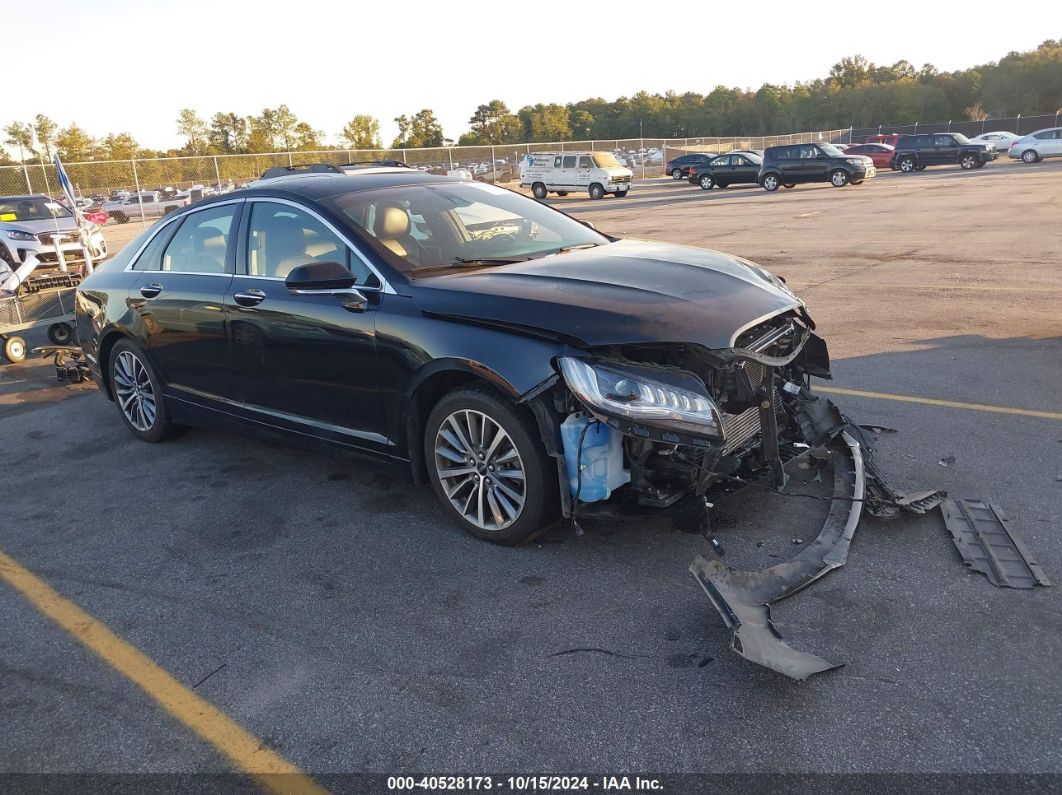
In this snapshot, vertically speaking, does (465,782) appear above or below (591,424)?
below

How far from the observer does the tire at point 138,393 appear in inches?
235

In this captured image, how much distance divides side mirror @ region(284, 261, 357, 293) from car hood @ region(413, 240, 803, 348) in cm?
38

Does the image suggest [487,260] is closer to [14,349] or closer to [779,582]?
[779,582]

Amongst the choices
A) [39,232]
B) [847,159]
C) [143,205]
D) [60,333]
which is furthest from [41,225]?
[847,159]

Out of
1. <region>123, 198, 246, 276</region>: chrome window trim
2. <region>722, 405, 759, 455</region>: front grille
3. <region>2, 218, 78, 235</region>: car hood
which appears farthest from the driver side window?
<region>2, 218, 78, 235</region>: car hood

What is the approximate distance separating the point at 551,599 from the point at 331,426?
1.80 m

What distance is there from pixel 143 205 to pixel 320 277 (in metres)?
31.1

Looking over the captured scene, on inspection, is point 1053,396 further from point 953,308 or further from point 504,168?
point 504,168

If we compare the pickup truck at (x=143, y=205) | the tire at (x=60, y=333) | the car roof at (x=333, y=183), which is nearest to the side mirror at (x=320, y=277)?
the car roof at (x=333, y=183)

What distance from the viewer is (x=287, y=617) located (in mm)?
3637

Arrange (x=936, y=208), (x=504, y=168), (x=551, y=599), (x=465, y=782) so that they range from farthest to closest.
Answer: (x=504, y=168) < (x=936, y=208) < (x=551, y=599) < (x=465, y=782)

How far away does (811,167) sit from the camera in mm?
32781

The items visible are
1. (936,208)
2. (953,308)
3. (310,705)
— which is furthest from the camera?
(936,208)

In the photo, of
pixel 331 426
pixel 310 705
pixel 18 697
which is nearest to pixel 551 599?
pixel 310 705
